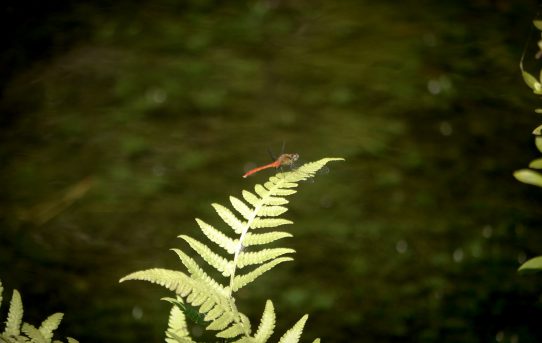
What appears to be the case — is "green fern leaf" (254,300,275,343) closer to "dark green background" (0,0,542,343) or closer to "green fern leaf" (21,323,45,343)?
"green fern leaf" (21,323,45,343)

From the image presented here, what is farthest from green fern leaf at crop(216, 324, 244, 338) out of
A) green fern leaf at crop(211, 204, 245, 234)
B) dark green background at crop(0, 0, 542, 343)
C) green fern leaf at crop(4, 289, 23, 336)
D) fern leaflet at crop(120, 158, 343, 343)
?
dark green background at crop(0, 0, 542, 343)

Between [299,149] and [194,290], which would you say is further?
[299,149]

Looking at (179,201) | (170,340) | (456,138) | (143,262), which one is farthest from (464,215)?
(170,340)

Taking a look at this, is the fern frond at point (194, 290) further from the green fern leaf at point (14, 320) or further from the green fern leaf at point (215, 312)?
the green fern leaf at point (14, 320)

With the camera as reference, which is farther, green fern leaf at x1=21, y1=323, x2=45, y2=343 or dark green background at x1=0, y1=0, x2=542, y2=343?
dark green background at x1=0, y1=0, x2=542, y2=343

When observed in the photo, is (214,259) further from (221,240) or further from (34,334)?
(34,334)

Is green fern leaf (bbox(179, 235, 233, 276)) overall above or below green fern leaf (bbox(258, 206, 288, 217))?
below

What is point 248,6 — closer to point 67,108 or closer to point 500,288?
point 67,108

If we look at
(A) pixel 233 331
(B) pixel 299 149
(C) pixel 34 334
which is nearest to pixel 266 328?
(A) pixel 233 331
